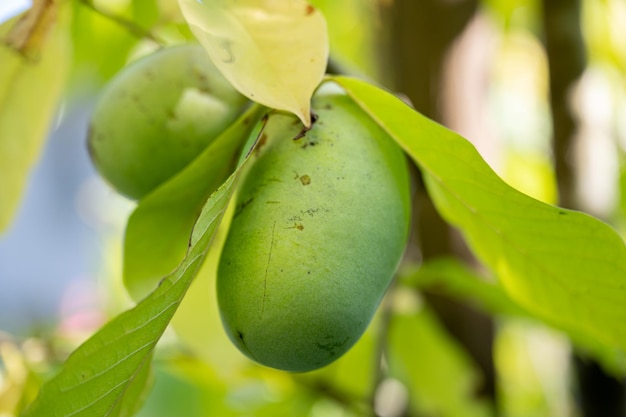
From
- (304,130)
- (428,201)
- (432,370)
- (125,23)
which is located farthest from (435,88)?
(304,130)

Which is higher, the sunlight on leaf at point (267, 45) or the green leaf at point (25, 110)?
the sunlight on leaf at point (267, 45)

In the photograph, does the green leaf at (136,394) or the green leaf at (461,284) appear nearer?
the green leaf at (136,394)

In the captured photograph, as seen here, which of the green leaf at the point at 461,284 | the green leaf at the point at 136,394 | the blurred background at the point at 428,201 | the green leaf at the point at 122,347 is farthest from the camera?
the blurred background at the point at 428,201

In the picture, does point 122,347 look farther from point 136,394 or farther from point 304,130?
point 304,130

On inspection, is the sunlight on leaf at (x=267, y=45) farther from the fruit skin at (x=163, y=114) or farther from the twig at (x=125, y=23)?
the twig at (x=125, y=23)

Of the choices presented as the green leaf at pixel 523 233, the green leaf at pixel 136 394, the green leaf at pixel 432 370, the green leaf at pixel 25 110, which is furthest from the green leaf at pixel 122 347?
the green leaf at pixel 432 370

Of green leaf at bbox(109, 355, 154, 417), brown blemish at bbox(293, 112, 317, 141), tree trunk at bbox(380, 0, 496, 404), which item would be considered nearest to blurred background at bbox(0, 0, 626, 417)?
tree trunk at bbox(380, 0, 496, 404)

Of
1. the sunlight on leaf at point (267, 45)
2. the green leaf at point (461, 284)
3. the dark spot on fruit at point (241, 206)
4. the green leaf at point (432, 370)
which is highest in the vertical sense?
the sunlight on leaf at point (267, 45)

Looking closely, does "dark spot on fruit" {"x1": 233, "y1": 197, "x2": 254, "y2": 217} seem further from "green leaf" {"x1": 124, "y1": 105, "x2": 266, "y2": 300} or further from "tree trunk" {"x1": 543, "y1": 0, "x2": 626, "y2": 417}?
"tree trunk" {"x1": 543, "y1": 0, "x2": 626, "y2": 417}
